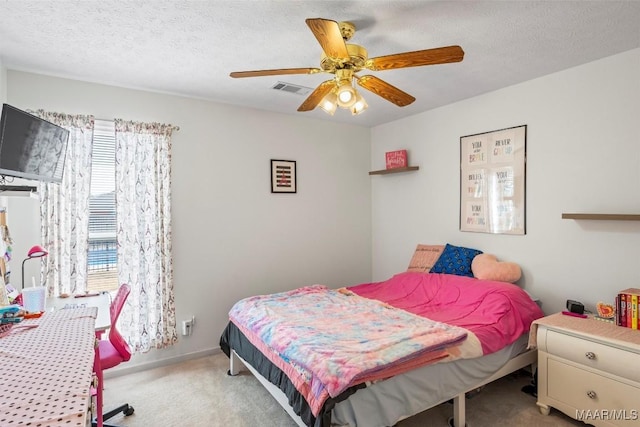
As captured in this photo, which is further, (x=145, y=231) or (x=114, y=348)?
(x=145, y=231)

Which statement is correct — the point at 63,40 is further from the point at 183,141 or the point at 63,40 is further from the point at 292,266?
the point at 292,266

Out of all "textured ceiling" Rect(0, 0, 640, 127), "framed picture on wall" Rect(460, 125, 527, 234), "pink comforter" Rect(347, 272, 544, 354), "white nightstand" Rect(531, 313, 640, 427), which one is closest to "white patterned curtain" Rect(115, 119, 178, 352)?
"textured ceiling" Rect(0, 0, 640, 127)

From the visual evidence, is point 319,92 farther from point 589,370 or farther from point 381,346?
point 589,370

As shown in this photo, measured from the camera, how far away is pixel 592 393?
2209 millimetres

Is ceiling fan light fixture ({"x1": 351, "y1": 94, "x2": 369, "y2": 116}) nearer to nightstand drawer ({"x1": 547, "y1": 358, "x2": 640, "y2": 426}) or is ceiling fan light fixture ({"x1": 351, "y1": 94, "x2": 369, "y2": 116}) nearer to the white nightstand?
the white nightstand

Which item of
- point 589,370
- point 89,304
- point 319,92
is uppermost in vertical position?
point 319,92

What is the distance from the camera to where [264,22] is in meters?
2.06

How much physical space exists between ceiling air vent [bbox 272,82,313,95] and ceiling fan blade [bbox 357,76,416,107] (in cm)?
109

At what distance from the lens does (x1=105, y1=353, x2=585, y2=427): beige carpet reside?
2.39 metres

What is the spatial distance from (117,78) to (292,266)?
252cm

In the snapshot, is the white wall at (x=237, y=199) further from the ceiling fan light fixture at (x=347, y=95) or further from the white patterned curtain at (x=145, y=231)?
the ceiling fan light fixture at (x=347, y=95)

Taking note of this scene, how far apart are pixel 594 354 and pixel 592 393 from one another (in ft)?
0.83

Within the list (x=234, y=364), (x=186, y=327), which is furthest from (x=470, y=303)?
(x=186, y=327)

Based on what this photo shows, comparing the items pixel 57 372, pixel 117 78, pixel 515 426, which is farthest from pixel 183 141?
pixel 515 426
